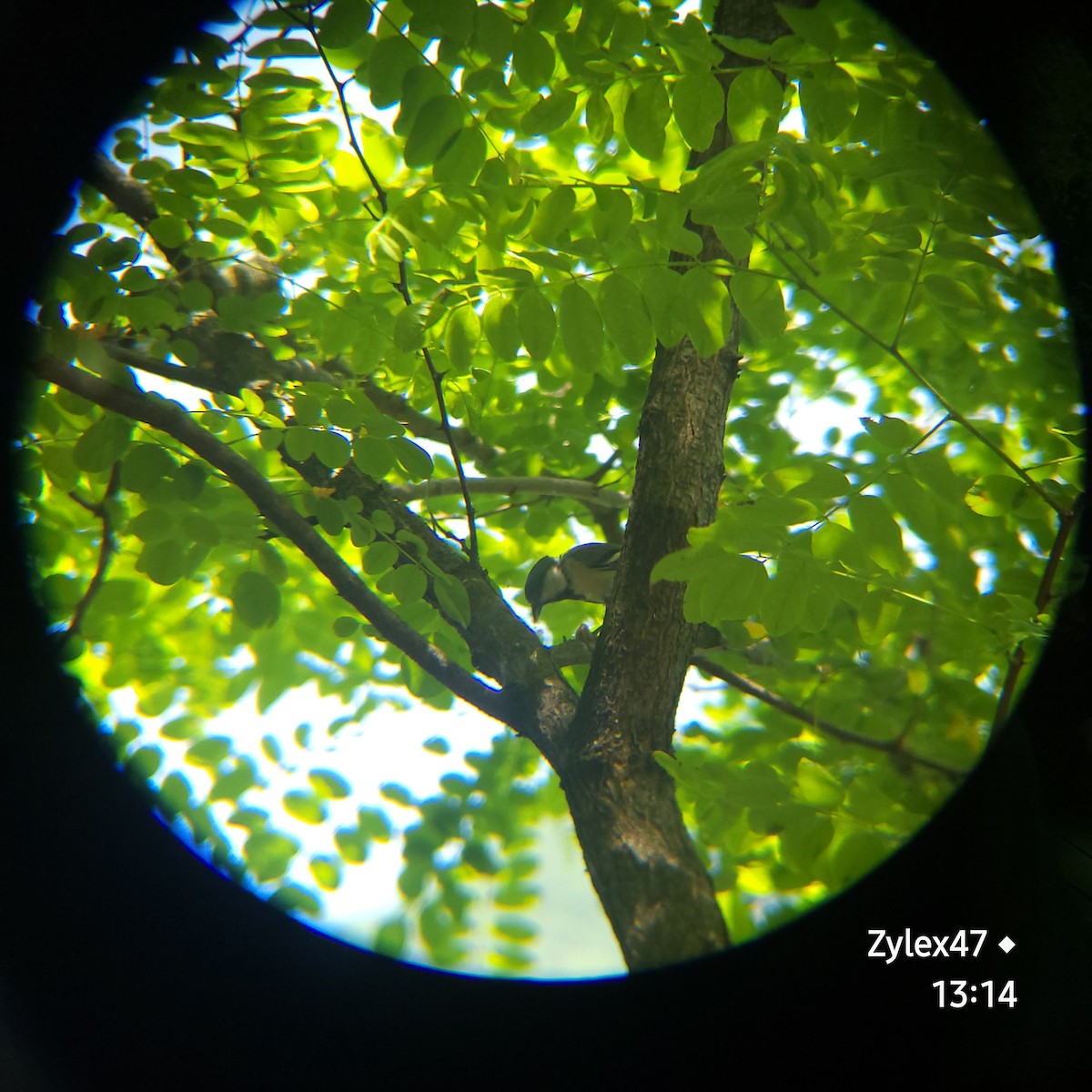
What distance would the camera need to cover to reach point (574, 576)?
303 centimetres

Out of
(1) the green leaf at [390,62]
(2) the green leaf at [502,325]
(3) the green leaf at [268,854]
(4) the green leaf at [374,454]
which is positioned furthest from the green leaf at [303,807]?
(1) the green leaf at [390,62]

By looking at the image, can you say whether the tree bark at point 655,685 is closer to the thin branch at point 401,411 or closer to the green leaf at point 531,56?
the green leaf at point 531,56

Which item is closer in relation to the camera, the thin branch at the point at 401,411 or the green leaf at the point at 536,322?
the green leaf at the point at 536,322

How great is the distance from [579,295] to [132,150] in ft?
4.09

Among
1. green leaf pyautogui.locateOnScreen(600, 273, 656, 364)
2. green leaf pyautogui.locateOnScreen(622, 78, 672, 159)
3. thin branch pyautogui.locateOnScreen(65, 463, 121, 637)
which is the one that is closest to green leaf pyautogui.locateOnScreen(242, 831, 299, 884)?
thin branch pyautogui.locateOnScreen(65, 463, 121, 637)

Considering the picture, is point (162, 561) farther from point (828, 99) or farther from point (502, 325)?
point (828, 99)

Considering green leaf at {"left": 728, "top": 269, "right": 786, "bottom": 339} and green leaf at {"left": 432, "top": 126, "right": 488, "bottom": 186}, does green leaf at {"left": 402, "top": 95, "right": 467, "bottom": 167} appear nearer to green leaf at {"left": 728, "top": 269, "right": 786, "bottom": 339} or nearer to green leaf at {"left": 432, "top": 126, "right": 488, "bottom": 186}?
green leaf at {"left": 432, "top": 126, "right": 488, "bottom": 186}

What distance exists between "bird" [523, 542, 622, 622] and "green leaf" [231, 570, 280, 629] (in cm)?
134

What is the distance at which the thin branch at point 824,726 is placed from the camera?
1833mm

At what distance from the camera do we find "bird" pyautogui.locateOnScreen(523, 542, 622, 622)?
2918 millimetres

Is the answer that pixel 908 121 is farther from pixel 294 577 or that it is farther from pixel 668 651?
pixel 294 577

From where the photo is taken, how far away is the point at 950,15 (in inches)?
64.9
